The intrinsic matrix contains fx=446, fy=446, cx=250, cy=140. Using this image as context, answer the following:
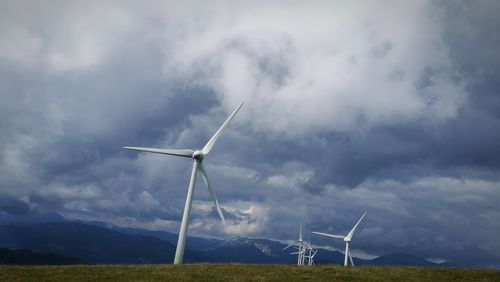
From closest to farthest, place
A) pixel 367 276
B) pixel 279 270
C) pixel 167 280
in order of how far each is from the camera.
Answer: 1. pixel 167 280
2. pixel 367 276
3. pixel 279 270

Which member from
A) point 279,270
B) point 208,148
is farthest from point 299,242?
point 279,270

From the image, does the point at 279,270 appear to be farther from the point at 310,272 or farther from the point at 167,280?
the point at 167,280

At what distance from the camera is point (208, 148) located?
269ft

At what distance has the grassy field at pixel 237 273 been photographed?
52875 millimetres

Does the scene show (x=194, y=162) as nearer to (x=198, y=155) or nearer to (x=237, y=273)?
(x=198, y=155)

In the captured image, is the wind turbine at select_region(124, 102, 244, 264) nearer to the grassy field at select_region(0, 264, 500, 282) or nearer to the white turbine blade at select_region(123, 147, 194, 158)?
the white turbine blade at select_region(123, 147, 194, 158)

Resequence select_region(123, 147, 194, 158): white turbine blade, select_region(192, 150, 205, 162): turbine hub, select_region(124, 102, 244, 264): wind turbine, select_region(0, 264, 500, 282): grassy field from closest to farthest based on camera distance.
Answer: select_region(0, 264, 500, 282): grassy field < select_region(124, 102, 244, 264): wind turbine < select_region(192, 150, 205, 162): turbine hub < select_region(123, 147, 194, 158): white turbine blade

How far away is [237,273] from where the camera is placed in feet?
184

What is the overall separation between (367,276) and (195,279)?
20989 millimetres

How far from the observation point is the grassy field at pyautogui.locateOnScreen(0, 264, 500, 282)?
173ft

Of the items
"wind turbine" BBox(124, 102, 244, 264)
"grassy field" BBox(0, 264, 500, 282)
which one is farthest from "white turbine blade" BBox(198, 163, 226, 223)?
"grassy field" BBox(0, 264, 500, 282)

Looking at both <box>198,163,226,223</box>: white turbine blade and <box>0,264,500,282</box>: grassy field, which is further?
<box>198,163,226,223</box>: white turbine blade

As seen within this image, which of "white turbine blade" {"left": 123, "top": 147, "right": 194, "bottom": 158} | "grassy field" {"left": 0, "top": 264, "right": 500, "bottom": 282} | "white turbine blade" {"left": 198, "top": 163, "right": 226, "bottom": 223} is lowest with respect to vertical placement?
"grassy field" {"left": 0, "top": 264, "right": 500, "bottom": 282}

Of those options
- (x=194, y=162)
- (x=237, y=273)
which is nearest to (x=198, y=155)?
(x=194, y=162)
